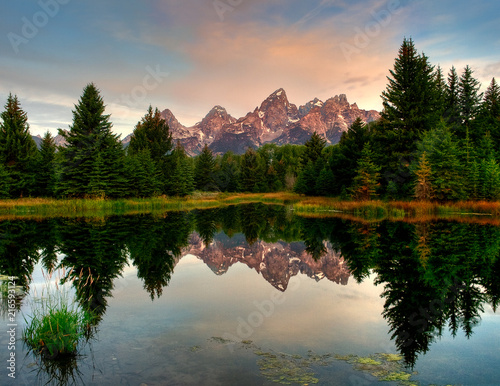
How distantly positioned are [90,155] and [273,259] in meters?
34.4

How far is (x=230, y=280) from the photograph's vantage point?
10.8 metres

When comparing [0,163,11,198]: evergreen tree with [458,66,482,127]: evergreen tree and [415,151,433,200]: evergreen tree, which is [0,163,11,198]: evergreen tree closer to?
[415,151,433,200]: evergreen tree

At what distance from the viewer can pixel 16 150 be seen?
42188 mm

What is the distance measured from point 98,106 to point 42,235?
A: 28.5 meters

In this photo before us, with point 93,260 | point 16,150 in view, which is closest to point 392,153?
point 93,260

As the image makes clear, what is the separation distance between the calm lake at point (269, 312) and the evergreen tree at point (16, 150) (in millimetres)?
30104

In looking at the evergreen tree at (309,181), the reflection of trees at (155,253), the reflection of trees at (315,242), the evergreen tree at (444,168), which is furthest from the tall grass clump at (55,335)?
the evergreen tree at (309,181)

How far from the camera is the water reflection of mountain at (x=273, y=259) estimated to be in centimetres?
1114

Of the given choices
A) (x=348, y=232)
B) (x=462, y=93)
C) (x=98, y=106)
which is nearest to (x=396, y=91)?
(x=462, y=93)

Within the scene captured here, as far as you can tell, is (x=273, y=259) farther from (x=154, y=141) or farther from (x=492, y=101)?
(x=492, y=101)

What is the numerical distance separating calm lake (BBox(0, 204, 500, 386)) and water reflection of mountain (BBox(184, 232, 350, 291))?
0.09 meters

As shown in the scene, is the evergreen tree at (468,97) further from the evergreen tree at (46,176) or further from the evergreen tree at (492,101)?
the evergreen tree at (46,176)

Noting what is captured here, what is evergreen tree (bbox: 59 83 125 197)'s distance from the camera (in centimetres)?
3969

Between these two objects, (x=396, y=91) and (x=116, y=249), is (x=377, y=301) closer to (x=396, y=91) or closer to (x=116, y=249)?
(x=116, y=249)
